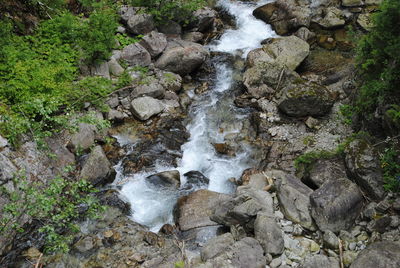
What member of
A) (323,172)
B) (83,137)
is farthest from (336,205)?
(83,137)

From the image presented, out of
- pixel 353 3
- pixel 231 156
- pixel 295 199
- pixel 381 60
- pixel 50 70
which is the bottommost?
pixel 231 156

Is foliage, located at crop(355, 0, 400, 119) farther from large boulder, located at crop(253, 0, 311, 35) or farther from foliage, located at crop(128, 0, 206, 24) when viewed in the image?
foliage, located at crop(128, 0, 206, 24)

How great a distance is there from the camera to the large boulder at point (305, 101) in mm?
11820

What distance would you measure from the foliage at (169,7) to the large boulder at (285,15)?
4061mm

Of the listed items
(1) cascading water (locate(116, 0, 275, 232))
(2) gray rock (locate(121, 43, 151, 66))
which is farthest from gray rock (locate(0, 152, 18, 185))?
(2) gray rock (locate(121, 43, 151, 66))

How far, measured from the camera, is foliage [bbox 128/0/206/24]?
15811 millimetres

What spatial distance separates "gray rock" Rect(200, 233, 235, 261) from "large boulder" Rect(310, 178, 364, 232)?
2.05m

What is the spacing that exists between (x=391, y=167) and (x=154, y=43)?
10.6 metres

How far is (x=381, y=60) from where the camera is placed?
934 cm

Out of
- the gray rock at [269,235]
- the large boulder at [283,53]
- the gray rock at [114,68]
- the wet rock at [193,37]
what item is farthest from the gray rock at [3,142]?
the wet rock at [193,37]

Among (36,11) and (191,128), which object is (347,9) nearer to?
(191,128)

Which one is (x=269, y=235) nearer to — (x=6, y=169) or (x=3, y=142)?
(x=6, y=169)

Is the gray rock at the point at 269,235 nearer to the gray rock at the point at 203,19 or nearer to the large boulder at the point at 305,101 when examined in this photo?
the large boulder at the point at 305,101

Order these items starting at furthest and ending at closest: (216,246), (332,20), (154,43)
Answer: (332,20), (154,43), (216,246)
